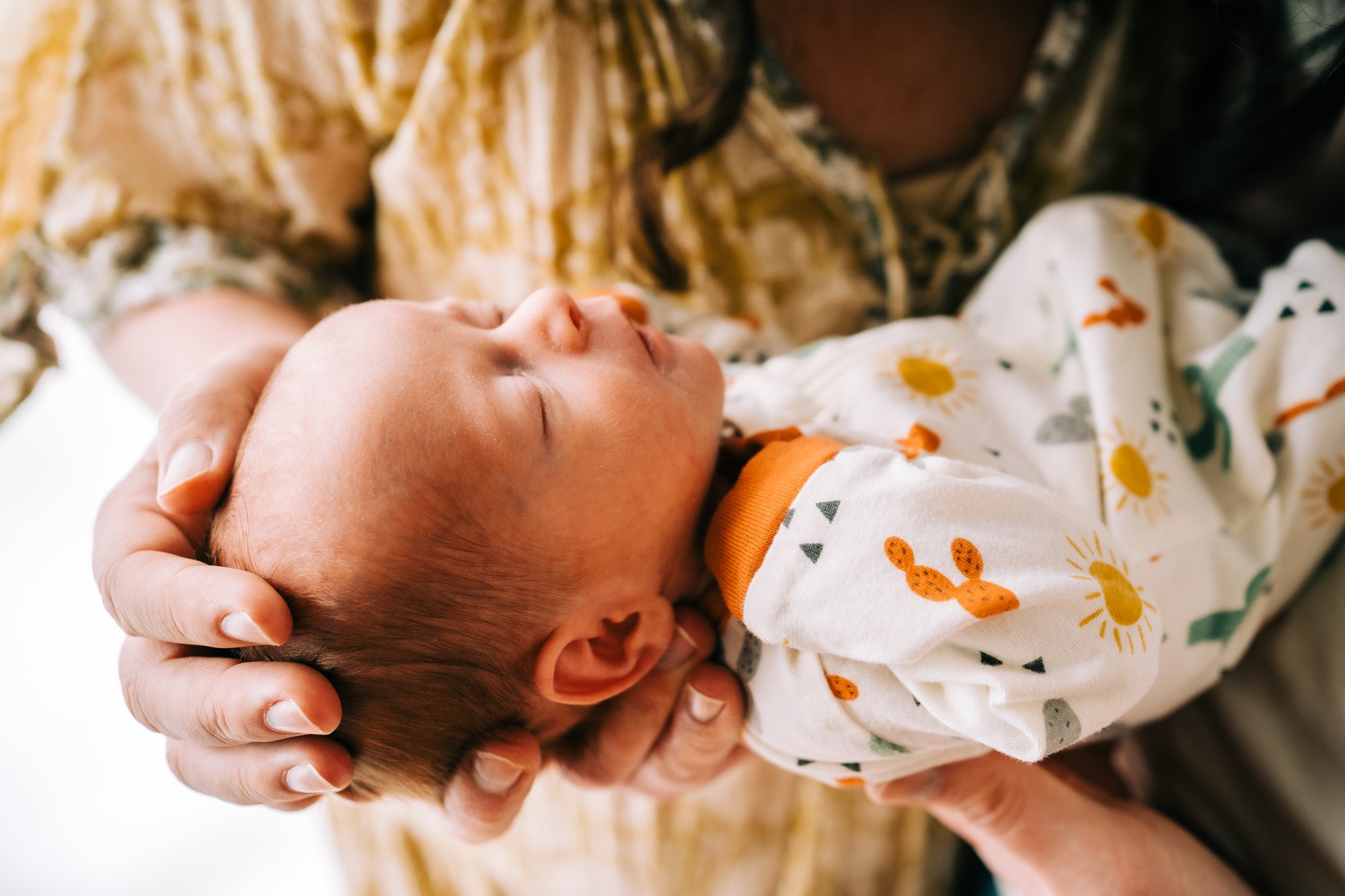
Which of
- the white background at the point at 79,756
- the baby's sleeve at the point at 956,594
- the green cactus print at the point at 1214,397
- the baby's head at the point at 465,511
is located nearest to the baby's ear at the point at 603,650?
the baby's head at the point at 465,511

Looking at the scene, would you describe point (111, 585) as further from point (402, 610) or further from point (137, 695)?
point (402, 610)

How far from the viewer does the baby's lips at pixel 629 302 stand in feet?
2.96

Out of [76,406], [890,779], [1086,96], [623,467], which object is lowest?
[76,406]

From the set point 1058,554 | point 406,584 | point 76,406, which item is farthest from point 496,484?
point 76,406

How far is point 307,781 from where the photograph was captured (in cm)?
60

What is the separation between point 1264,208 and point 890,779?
0.84 meters

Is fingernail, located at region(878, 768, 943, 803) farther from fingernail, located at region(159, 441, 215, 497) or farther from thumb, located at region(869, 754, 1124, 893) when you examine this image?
fingernail, located at region(159, 441, 215, 497)

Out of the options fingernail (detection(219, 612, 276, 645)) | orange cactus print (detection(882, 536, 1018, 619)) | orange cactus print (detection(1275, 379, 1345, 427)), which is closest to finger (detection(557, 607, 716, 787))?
orange cactus print (detection(882, 536, 1018, 619))

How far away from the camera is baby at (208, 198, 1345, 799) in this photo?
24.0 inches

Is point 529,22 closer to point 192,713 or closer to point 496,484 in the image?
point 496,484

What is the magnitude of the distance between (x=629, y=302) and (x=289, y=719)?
1.81 ft

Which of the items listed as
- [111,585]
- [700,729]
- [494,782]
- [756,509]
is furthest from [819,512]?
[111,585]

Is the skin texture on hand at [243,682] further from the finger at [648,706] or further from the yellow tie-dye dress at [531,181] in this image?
the yellow tie-dye dress at [531,181]

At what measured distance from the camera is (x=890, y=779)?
77 centimetres
